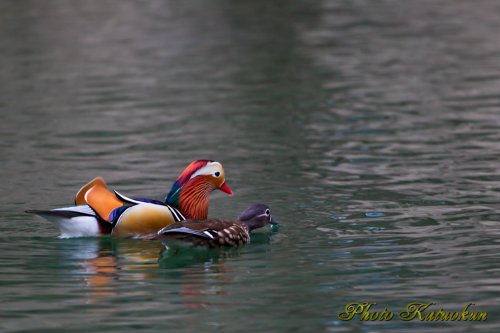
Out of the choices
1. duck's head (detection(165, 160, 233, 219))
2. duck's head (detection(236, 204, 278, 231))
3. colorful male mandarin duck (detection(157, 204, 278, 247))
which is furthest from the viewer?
duck's head (detection(236, 204, 278, 231))

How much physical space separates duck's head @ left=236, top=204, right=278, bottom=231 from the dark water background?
0.43ft

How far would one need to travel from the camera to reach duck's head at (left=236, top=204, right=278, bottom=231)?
1069cm

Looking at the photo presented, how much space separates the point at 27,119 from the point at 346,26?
1220 centimetres

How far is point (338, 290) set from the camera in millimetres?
8781

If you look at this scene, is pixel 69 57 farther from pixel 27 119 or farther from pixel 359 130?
pixel 359 130

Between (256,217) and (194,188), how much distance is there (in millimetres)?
597

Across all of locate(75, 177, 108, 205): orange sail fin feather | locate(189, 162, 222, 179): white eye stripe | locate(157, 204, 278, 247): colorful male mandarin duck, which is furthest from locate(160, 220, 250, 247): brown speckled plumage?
locate(75, 177, 108, 205): orange sail fin feather

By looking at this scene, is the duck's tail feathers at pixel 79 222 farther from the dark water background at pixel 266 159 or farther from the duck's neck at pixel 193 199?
the duck's neck at pixel 193 199

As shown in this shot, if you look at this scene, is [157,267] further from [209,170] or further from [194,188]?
[209,170]

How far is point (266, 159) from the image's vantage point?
13.9m

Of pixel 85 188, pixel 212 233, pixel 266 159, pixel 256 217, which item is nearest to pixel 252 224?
pixel 256 217

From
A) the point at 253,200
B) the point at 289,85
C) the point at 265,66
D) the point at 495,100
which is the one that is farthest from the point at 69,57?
the point at 253,200

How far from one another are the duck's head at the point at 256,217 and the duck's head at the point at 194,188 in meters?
0.37

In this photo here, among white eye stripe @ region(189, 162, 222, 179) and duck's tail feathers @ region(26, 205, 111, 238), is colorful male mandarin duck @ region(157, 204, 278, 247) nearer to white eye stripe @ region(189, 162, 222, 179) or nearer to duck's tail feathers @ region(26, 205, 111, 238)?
white eye stripe @ region(189, 162, 222, 179)
